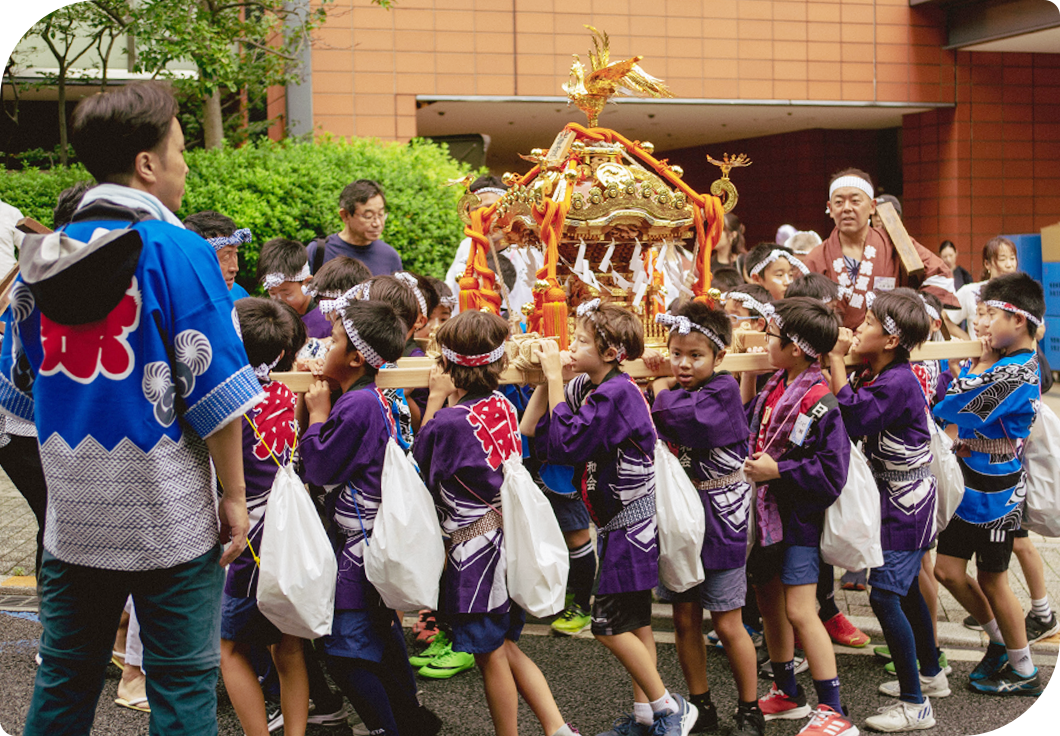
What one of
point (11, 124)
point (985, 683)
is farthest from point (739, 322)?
point (11, 124)

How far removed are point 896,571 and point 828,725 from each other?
0.63 meters

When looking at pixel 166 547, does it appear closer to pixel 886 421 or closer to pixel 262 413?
pixel 262 413

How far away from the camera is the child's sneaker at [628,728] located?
333cm

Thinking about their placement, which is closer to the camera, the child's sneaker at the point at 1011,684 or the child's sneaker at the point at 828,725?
the child's sneaker at the point at 828,725

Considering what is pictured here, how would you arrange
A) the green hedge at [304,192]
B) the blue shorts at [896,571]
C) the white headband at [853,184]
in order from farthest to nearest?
the green hedge at [304,192] < the white headband at [853,184] < the blue shorts at [896,571]

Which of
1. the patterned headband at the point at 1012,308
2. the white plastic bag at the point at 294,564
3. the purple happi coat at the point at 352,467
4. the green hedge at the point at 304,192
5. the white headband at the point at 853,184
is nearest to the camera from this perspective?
the white plastic bag at the point at 294,564

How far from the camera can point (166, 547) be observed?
2195mm

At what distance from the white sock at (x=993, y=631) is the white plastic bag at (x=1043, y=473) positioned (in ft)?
1.52

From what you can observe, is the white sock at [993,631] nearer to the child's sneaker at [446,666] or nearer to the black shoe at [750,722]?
the black shoe at [750,722]

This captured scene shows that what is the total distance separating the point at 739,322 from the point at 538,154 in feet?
4.32

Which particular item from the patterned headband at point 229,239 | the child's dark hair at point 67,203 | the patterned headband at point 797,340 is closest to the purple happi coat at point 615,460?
the patterned headband at point 797,340

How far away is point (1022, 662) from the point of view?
3.82 metres

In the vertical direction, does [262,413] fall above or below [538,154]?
below

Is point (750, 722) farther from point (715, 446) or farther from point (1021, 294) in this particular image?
point (1021, 294)
